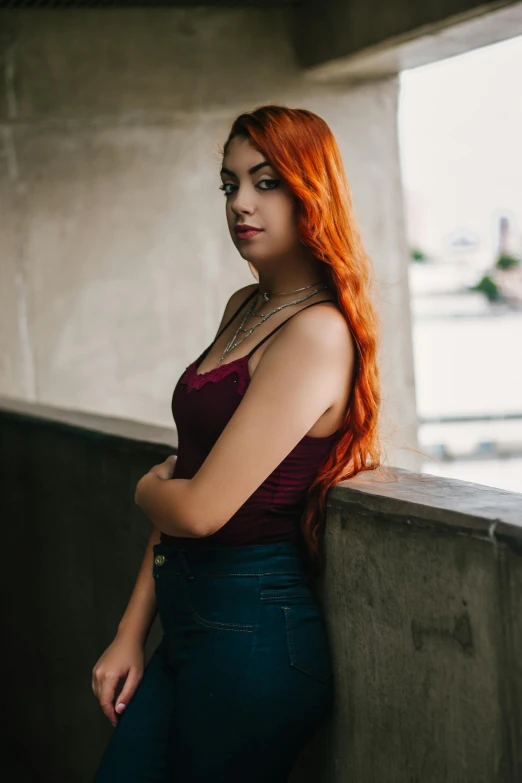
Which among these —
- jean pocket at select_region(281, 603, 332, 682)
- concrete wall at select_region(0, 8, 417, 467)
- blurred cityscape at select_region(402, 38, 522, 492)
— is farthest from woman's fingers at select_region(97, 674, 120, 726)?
blurred cityscape at select_region(402, 38, 522, 492)

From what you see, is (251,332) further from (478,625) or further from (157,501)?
(478,625)

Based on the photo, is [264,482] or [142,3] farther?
[142,3]

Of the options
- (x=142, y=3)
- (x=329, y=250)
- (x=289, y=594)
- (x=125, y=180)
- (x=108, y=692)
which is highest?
(x=142, y=3)

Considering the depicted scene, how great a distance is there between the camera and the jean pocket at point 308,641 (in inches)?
64.3

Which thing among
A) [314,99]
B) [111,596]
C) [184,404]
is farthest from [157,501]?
[314,99]

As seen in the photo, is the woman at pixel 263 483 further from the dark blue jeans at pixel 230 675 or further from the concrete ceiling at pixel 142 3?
the concrete ceiling at pixel 142 3

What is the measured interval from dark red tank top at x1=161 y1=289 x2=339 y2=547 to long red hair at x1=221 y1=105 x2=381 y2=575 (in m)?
0.03

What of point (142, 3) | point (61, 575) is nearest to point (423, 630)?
point (61, 575)

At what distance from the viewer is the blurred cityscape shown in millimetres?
21906

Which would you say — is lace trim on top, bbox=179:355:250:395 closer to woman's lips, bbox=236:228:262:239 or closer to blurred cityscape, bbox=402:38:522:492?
woman's lips, bbox=236:228:262:239

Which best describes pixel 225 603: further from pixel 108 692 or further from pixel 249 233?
pixel 249 233

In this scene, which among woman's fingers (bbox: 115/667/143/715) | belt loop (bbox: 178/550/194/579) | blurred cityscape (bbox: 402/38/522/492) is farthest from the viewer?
blurred cityscape (bbox: 402/38/522/492)

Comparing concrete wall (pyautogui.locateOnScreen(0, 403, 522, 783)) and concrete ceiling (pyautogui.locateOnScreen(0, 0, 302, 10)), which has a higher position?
concrete ceiling (pyautogui.locateOnScreen(0, 0, 302, 10))

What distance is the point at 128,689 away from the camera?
6.17 feet
